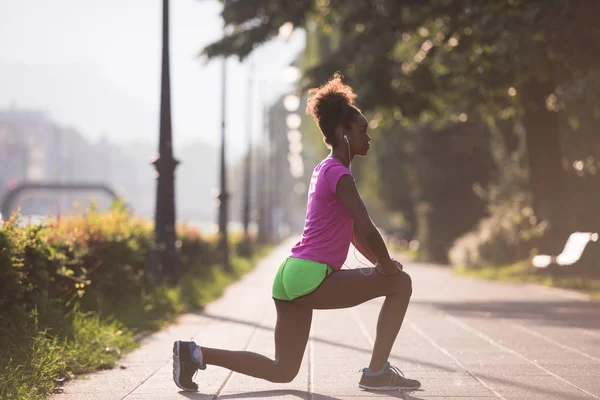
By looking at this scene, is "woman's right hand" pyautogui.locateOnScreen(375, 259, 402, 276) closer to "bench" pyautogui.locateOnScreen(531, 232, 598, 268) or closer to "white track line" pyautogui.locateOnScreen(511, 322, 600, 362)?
"white track line" pyautogui.locateOnScreen(511, 322, 600, 362)

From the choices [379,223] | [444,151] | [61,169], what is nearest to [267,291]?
[444,151]

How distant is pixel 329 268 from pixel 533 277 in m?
18.7

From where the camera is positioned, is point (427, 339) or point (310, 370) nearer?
point (310, 370)

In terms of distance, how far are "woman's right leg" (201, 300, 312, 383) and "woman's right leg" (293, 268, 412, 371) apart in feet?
0.31

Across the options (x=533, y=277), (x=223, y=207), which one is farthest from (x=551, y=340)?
(x=223, y=207)

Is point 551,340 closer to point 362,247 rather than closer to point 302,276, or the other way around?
point 362,247

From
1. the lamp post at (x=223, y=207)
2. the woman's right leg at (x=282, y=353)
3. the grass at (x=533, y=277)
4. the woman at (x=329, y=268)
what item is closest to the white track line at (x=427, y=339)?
the woman at (x=329, y=268)

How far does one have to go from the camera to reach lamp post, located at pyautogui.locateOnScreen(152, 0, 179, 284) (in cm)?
1600

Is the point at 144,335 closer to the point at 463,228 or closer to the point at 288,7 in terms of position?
the point at 288,7

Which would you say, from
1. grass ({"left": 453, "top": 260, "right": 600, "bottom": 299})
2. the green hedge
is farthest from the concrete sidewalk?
grass ({"left": 453, "top": 260, "right": 600, "bottom": 299})

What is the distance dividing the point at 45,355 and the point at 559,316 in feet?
26.2

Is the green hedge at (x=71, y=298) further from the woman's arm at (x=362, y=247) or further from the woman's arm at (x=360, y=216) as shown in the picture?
the woman's arm at (x=360, y=216)

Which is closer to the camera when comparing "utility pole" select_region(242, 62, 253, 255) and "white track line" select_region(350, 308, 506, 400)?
"white track line" select_region(350, 308, 506, 400)

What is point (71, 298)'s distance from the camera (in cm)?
Result: 1000
